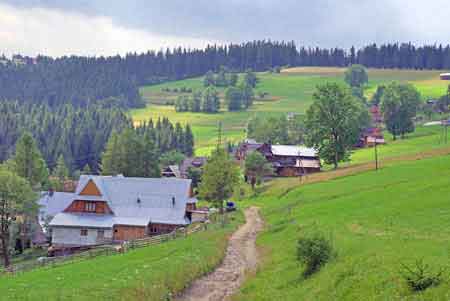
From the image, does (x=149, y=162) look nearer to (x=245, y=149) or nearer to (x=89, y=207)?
(x=89, y=207)

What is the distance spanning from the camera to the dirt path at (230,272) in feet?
130

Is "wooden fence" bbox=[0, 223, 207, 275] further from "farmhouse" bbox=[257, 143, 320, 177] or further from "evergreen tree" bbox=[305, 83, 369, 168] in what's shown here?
"farmhouse" bbox=[257, 143, 320, 177]

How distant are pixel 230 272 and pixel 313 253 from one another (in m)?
10.5

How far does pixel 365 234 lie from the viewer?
43.9m

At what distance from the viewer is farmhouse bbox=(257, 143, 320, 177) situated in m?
129

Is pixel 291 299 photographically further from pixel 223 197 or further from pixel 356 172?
pixel 356 172

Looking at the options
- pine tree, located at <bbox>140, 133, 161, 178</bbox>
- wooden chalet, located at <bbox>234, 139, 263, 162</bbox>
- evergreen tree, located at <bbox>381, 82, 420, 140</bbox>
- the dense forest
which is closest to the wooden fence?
pine tree, located at <bbox>140, 133, 161, 178</bbox>

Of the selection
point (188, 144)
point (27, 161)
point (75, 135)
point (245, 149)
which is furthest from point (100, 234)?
point (75, 135)

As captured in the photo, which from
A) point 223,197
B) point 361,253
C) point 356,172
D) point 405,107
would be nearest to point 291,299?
point 361,253

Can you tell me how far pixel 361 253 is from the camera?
122ft

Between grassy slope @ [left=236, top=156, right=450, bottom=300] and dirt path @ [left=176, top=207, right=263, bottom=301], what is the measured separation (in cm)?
Answer: 121

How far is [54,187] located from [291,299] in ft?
282

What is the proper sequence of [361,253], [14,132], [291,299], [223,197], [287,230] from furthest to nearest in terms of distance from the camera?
[14,132]
[223,197]
[287,230]
[361,253]
[291,299]

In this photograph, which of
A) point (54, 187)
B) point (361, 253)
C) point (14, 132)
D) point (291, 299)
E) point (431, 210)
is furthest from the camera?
point (14, 132)
